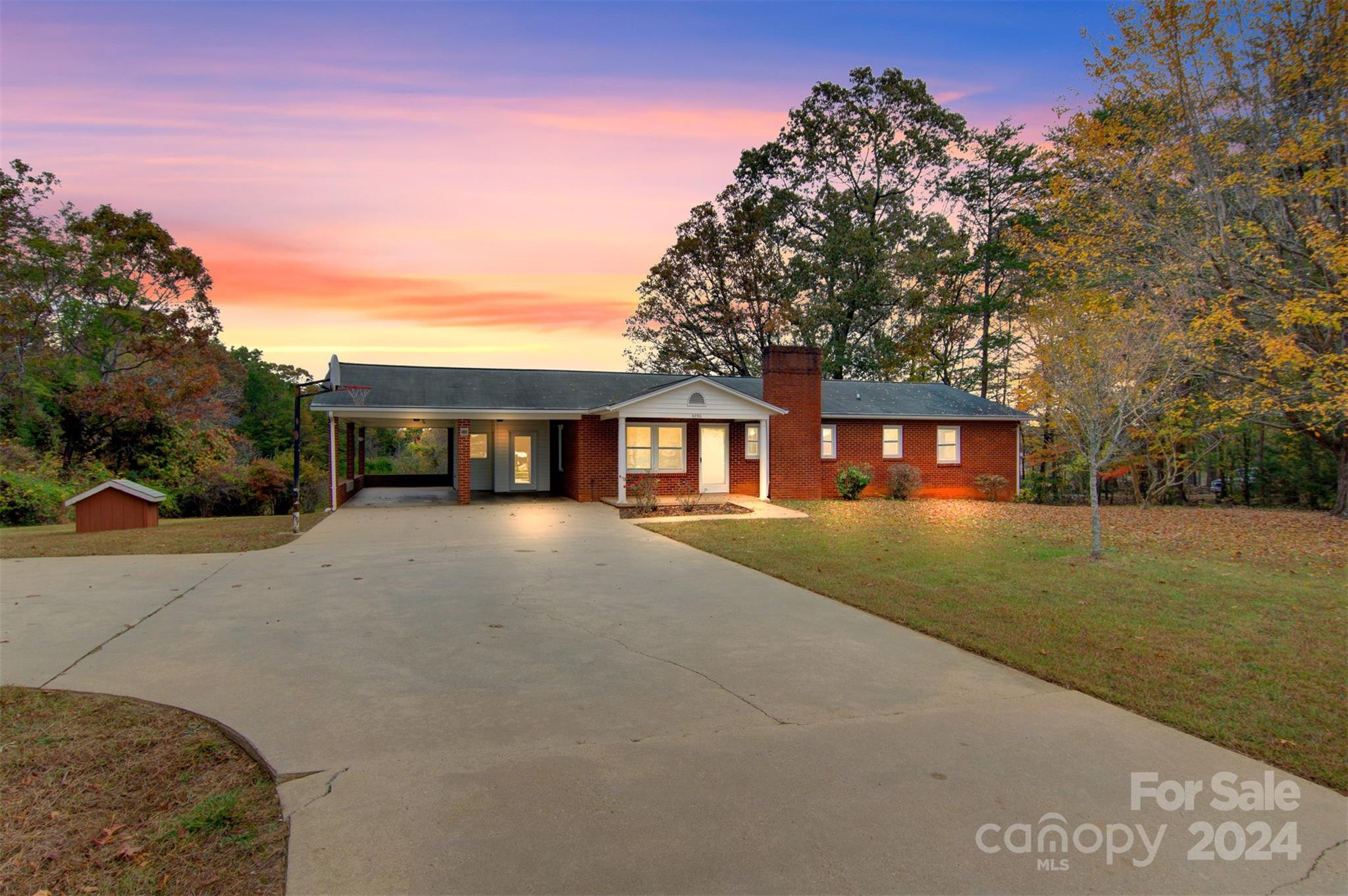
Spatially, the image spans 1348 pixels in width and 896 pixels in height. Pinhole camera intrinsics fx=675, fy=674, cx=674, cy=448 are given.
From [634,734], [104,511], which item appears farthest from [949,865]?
[104,511]

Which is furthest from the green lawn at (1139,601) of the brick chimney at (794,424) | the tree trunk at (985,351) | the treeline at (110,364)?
the tree trunk at (985,351)

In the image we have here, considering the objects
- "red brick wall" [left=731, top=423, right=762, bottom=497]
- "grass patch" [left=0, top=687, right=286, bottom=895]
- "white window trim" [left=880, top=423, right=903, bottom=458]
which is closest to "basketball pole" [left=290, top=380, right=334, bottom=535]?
"grass patch" [left=0, top=687, right=286, bottom=895]

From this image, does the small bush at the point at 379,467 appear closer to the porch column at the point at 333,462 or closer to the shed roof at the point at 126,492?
the porch column at the point at 333,462

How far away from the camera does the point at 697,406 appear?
750 inches

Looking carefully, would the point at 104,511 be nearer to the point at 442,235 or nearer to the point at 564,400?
the point at 442,235

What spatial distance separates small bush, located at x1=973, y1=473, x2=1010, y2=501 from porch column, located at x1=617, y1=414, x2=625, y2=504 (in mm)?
12229

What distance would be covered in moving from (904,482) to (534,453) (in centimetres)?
1252

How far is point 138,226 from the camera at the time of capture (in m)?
24.3

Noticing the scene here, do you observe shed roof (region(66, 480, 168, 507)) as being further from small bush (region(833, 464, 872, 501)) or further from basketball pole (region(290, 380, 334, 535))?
small bush (region(833, 464, 872, 501))

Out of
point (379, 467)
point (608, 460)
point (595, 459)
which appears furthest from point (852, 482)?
point (379, 467)

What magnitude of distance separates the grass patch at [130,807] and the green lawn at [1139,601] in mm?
5142

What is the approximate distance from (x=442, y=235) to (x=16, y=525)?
1215 cm

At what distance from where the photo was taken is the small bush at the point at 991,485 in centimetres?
2258

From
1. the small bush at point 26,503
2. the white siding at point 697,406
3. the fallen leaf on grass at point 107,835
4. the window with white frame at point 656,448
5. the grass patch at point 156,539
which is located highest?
the white siding at point 697,406
